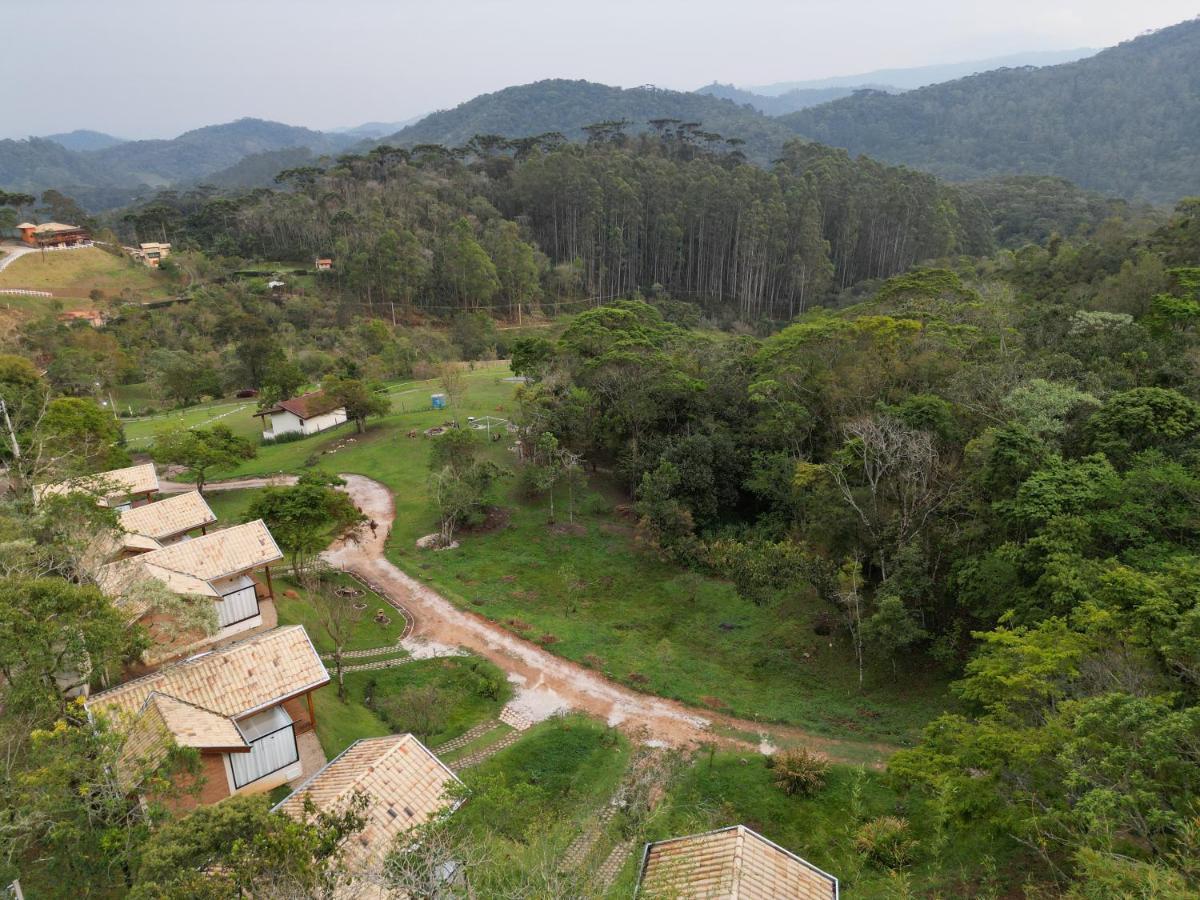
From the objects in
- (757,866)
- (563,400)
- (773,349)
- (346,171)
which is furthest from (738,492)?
(346,171)

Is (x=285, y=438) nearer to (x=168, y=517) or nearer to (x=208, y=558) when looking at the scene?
(x=168, y=517)

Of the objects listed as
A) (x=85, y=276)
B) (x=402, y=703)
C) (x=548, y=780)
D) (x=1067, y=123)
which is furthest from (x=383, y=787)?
(x=1067, y=123)

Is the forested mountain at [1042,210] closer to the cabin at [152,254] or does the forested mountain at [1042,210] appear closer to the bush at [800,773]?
the bush at [800,773]

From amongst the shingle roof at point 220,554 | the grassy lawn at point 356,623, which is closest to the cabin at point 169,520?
the shingle roof at point 220,554

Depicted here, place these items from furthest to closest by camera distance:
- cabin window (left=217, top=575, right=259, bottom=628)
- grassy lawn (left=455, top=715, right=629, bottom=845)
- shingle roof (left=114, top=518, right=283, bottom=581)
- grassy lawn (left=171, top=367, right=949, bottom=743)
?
1. cabin window (left=217, top=575, right=259, bottom=628)
2. shingle roof (left=114, top=518, right=283, bottom=581)
3. grassy lawn (left=171, top=367, right=949, bottom=743)
4. grassy lawn (left=455, top=715, right=629, bottom=845)

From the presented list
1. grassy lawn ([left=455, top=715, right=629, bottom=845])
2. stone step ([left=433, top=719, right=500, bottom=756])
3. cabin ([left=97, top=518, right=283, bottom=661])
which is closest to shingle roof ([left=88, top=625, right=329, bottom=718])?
cabin ([left=97, top=518, right=283, bottom=661])

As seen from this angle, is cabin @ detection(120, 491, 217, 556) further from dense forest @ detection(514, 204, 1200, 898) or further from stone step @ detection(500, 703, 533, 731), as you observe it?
dense forest @ detection(514, 204, 1200, 898)

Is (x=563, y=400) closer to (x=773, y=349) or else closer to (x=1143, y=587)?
(x=773, y=349)
